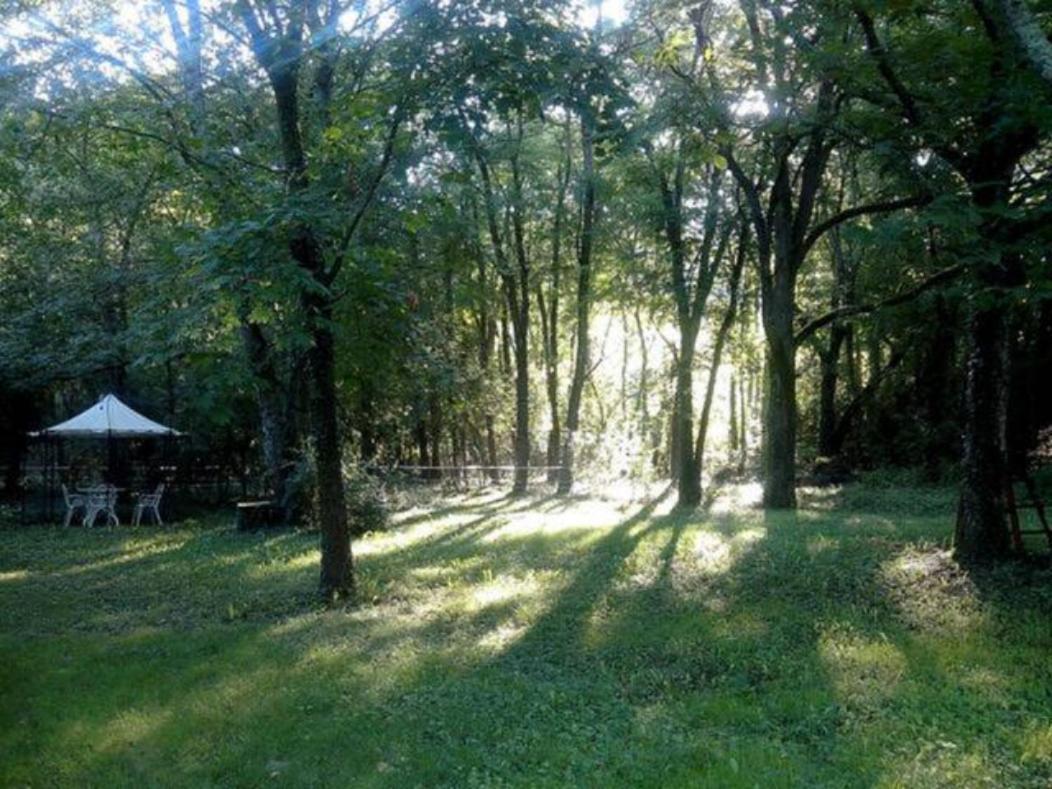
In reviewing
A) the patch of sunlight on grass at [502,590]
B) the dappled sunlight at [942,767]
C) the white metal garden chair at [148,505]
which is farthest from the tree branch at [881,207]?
the white metal garden chair at [148,505]

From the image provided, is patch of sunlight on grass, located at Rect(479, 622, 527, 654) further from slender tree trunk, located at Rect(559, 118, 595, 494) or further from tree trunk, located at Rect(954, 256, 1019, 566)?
slender tree trunk, located at Rect(559, 118, 595, 494)

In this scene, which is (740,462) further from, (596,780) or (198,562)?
(596,780)

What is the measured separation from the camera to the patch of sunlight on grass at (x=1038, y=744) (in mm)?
4336

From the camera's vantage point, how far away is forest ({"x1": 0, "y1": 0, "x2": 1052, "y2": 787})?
5.18 meters

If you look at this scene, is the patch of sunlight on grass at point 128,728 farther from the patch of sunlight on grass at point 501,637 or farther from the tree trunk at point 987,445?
the tree trunk at point 987,445

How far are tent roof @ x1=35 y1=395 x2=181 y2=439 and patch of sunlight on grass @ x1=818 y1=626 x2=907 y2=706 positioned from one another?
1625 cm

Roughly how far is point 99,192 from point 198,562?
8.43 m

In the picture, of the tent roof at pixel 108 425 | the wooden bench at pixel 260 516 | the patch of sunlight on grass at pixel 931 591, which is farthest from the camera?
the tent roof at pixel 108 425

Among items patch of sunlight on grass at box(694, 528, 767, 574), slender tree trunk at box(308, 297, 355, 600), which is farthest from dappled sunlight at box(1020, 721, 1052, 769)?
slender tree trunk at box(308, 297, 355, 600)

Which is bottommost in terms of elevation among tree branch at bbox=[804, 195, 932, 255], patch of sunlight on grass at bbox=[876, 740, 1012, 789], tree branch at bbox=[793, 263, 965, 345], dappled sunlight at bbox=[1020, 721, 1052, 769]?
patch of sunlight on grass at bbox=[876, 740, 1012, 789]

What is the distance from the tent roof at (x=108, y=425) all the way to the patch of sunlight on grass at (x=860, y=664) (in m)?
16.3

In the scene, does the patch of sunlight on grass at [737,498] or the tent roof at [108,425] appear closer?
the patch of sunlight on grass at [737,498]

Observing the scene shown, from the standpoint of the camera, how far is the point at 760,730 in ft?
16.3

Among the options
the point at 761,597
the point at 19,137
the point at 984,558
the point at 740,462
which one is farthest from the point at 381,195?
the point at 740,462
